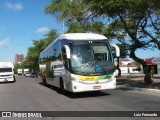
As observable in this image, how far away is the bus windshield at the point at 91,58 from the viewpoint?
1811 cm

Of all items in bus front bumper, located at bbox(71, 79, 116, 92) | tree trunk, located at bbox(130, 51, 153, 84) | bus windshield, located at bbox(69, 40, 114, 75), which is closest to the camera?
bus front bumper, located at bbox(71, 79, 116, 92)

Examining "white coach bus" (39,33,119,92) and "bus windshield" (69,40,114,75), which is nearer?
"white coach bus" (39,33,119,92)

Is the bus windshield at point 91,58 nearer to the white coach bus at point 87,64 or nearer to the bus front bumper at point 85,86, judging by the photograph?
the white coach bus at point 87,64

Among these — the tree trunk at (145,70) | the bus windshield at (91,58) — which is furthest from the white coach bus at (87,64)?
the tree trunk at (145,70)

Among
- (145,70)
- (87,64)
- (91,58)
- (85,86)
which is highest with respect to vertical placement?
(91,58)

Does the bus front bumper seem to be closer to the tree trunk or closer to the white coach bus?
the white coach bus

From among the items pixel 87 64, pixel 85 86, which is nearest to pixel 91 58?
pixel 87 64

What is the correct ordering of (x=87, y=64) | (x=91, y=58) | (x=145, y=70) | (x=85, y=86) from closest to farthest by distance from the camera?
(x=85, y=86)
(x=87, y=64)
(x=91, y=58)
(x=145, y=70)

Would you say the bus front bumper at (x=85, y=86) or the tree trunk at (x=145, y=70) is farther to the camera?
the tree trunk at (x=145, y=70)

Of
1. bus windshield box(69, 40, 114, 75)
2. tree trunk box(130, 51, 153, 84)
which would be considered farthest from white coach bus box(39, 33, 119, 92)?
tree trunk box(130, 51, 153, 84)

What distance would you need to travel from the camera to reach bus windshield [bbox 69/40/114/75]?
18.1 m

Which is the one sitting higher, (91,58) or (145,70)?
(91,58)

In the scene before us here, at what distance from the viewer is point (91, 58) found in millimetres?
18359

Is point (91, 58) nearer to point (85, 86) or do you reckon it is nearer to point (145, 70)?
point (85, 86)
